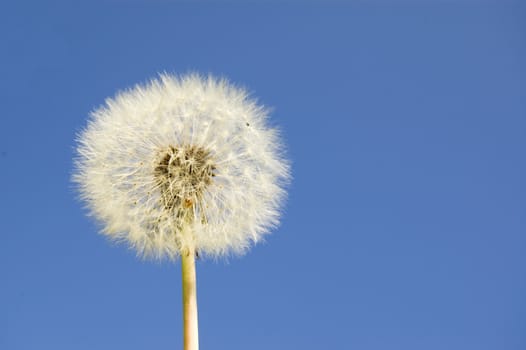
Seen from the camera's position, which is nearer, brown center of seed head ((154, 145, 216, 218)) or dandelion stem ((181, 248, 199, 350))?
dandelion stem ((181, 248, 199, 350))

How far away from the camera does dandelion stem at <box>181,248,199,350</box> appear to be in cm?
501

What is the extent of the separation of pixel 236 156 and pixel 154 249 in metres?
1.20

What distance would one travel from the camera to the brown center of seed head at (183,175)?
5.92 meters

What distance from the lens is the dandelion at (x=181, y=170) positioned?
19.5 feet

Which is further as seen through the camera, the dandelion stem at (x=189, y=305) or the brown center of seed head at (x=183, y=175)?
the brown center of seed head at (x=183, y=175)

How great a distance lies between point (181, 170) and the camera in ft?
19.6

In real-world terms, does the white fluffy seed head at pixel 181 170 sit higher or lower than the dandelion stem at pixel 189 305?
higher

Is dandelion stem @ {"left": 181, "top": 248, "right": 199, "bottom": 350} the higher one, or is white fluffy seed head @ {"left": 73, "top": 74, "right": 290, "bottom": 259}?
white fluffy seed head @ {"left": 73, "top": 74, "right": 290, "bottom": 259}

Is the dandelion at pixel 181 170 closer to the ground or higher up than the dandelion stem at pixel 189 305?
higher up

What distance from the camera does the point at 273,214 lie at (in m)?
6.41

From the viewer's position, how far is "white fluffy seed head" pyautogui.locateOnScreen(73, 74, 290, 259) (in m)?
5.95

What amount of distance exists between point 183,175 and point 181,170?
0.16ft

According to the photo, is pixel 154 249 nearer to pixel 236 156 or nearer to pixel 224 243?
pixel 224 243

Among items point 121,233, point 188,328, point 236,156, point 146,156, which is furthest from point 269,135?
point 188,328
